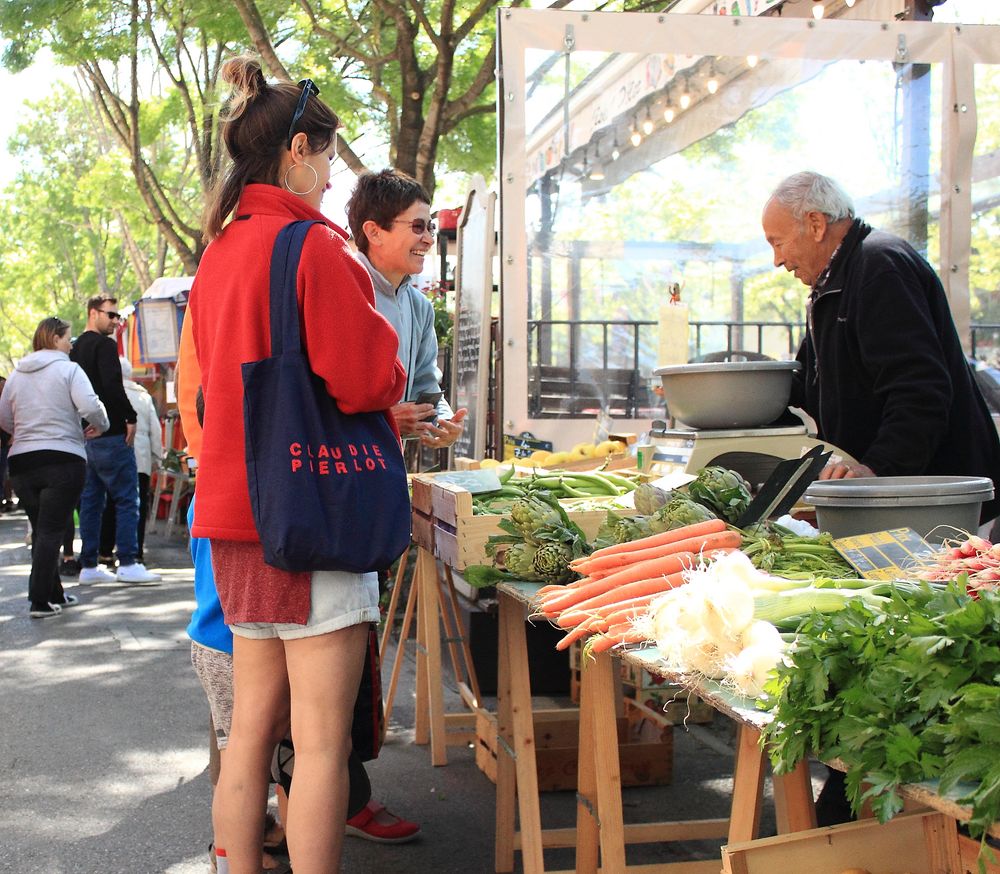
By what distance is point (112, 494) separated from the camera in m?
9.96

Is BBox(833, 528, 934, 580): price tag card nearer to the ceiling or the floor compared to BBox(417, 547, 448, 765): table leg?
nearer to the ceiling

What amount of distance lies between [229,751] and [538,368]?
4.29 meters

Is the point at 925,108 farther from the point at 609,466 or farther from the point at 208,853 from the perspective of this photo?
the point at 208,853

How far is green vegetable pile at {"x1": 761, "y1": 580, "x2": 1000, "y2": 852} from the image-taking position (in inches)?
60.1

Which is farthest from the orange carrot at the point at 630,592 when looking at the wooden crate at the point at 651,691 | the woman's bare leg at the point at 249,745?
the wooden crate at the point at 651,691

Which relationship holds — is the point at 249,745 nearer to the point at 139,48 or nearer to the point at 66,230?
the point at 139,48

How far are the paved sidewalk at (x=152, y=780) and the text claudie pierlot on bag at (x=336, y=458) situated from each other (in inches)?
73.9

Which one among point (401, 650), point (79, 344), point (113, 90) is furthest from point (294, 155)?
point (113, 90)

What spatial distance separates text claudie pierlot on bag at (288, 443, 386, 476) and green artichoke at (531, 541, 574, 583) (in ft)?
2.19

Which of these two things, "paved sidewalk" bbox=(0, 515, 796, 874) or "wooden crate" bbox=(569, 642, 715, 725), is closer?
"paved sidewalk" bbox=(0, 515, 796, 874)

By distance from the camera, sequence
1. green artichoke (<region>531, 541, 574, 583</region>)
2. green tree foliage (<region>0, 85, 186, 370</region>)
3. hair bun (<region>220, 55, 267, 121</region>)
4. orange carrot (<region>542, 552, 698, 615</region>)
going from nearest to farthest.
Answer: orange carrot (<region>542, 552, 698, 615</region>) < hair bun (<region>220, 55, 267, 121</region>) < green artichoke (<region>531, 541, 574, 583</region>) < green tree foliage (<region>0, 85, 186, 370</region>)

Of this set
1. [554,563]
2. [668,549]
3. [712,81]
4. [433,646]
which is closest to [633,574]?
[668,549]

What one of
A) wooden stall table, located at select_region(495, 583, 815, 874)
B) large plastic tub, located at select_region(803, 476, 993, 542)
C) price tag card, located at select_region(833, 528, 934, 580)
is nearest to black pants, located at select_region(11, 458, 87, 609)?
wooden stall table, located at select_region(495, 583, 815, 874)

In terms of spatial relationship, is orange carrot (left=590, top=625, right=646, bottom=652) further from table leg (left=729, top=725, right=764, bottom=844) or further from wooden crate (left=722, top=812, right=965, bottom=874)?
wooden crate (left=722, top=812, right=965, bottom=874)
